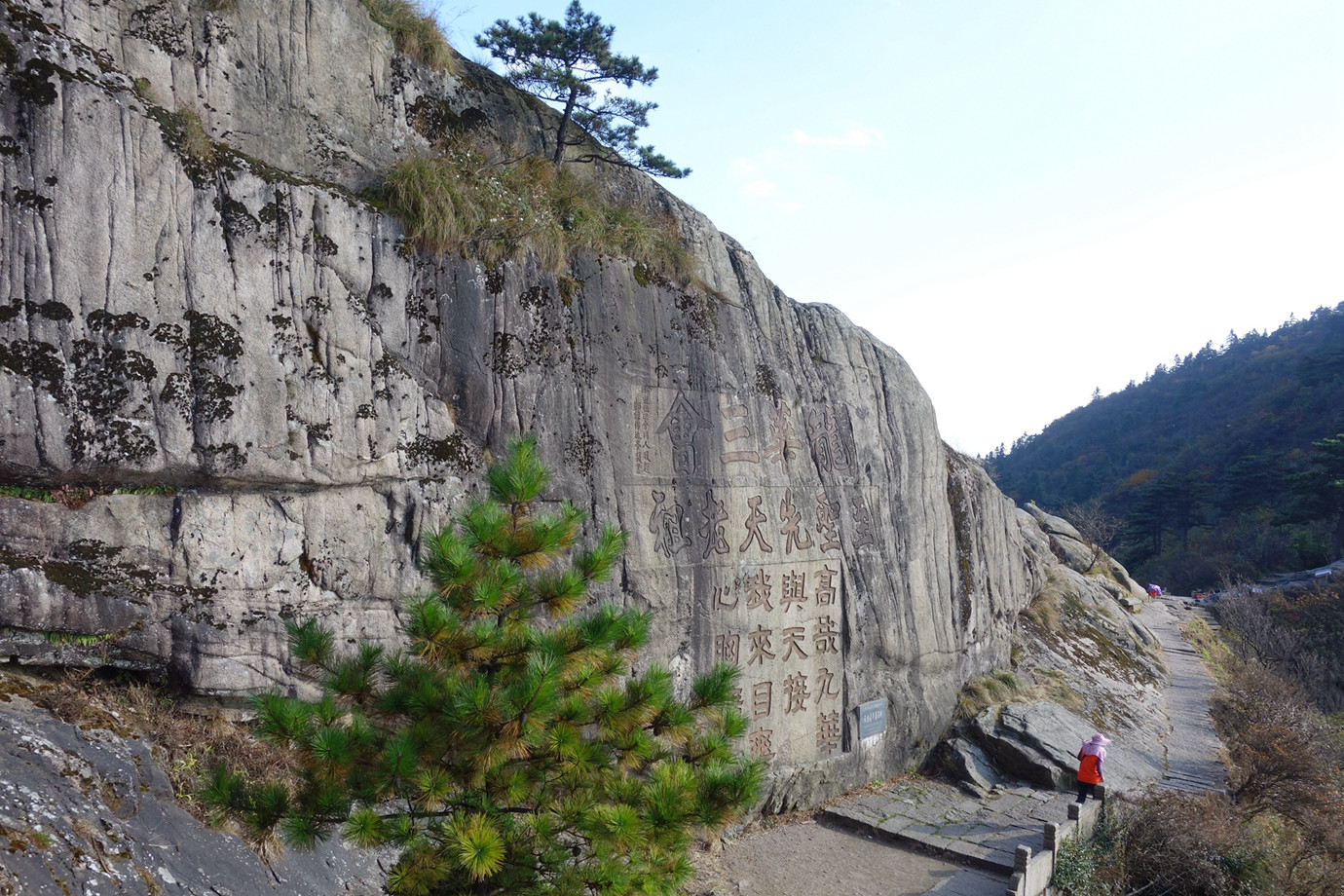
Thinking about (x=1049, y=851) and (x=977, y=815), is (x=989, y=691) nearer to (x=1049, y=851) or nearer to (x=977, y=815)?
(x=977, y=815)

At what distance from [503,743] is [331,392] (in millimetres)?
3635

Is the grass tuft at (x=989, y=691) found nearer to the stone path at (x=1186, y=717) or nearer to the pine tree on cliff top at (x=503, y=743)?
the stone path at (x=1186, y=717)

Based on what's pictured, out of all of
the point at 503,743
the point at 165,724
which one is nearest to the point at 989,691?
the point at 503,743

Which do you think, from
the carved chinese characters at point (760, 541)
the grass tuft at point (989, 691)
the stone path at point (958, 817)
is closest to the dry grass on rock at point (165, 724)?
the carved chinese characters at point (760, 541)

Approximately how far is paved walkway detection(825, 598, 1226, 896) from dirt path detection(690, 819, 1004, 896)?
0.26 ft

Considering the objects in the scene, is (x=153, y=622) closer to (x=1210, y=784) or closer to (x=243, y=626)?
(x=243, y=626)

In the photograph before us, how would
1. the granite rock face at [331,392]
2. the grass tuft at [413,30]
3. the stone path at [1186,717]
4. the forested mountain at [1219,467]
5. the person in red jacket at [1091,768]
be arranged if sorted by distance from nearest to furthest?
1. the granite rock face at [331,392]
2. the grass tuft at [413,30]
3. the person in red jacket at [1091,768]
4. the stone path at [1186,717]
5. the forested mountain at [1219,467]

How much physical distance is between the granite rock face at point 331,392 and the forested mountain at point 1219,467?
2424cm

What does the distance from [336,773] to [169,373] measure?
3346 millimetres

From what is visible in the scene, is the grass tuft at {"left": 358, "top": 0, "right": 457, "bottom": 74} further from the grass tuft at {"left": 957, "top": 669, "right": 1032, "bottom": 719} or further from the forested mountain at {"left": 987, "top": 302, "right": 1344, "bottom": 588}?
the forested mountain at {"left": 987, "top": 302, "right": 1344, "bottom": 588}

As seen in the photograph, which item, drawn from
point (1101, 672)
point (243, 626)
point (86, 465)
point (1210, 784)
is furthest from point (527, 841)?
point (1101, 672)

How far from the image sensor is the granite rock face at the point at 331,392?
4816 mm

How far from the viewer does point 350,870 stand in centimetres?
473

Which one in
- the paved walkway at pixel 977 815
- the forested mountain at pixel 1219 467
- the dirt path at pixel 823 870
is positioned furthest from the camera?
the forested mountain at pixel 1219 467
